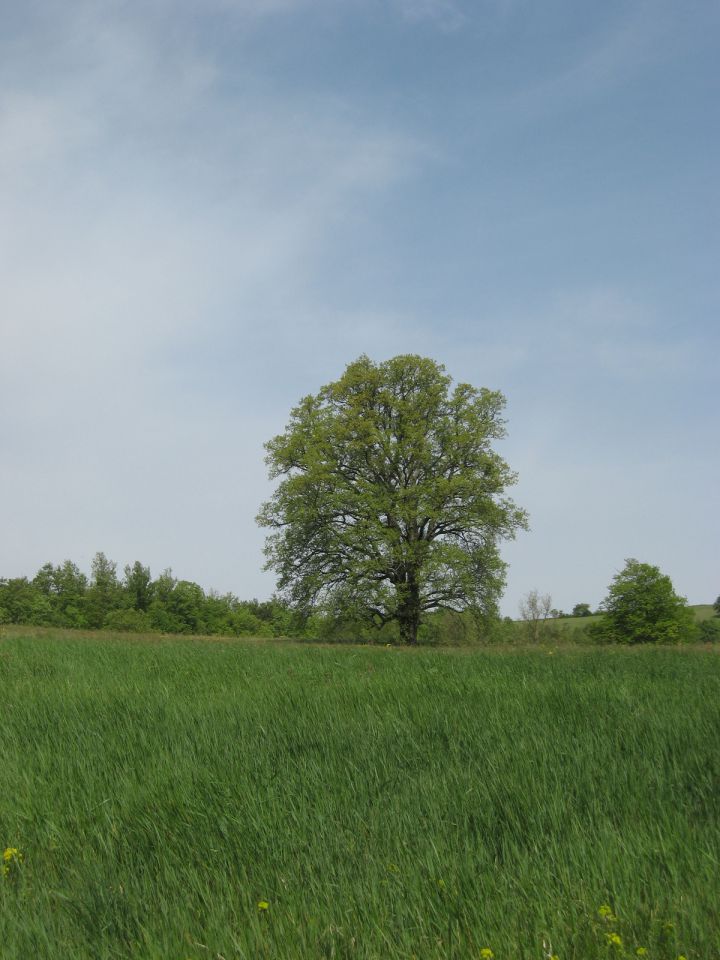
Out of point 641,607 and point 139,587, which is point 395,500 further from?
point 139,587

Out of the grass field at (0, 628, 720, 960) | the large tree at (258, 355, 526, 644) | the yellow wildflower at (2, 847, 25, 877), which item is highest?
the large tree at (258, 355, 526, 644)

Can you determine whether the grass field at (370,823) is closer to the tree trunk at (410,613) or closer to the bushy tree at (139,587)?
the tree trunk at (410,613)

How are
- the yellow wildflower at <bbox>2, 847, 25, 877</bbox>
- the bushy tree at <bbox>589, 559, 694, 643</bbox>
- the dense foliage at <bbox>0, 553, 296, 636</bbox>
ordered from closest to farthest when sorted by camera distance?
the yellow wildflower at <bbox>2, 847, 25, 877</bbox>, the bushy tree at <bbox>589, 559, 694, 643</bbox>, the dense foliage at <bbox>0, 553, 296, 636</bbox>

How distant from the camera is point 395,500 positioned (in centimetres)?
3005

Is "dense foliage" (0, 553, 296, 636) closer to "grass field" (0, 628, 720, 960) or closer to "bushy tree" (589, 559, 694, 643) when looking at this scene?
"bushy tree" (589, 559, 694, 643)

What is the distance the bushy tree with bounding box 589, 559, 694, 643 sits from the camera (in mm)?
49938

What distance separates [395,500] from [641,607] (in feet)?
99.6

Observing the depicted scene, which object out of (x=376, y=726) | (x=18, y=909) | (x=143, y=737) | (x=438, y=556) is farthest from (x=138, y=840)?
(x=438, y=556)

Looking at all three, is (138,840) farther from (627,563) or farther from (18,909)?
(627,563)

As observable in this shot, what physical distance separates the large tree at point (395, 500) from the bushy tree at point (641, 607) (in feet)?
81.3

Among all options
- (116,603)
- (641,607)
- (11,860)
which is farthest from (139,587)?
(11,860)

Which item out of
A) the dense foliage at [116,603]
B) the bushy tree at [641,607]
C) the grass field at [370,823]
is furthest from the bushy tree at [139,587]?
the grass field at [370,823]

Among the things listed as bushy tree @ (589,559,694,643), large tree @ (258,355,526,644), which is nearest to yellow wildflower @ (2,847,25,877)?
large tree @ (258,355,526,644)

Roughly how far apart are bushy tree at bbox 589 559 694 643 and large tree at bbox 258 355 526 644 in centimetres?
2477
